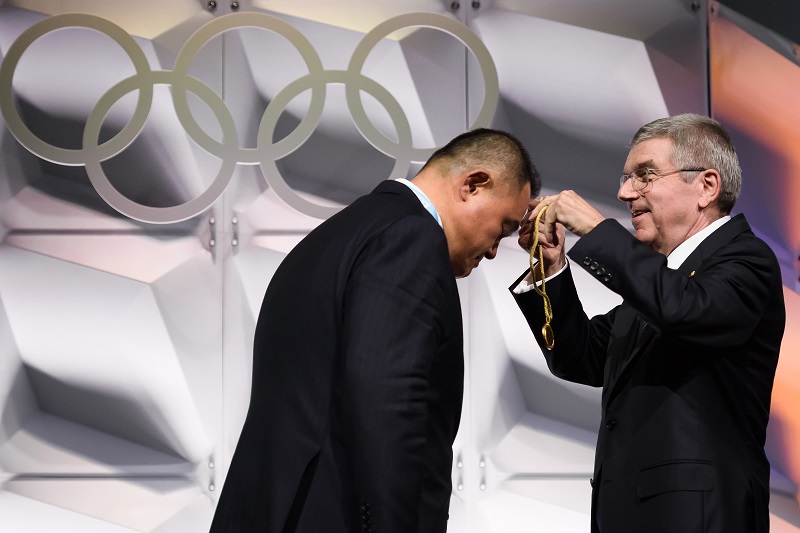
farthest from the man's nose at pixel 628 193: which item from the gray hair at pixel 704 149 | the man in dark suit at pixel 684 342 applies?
the gray hair at pixel 704 149

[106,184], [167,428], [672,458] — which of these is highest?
[106,184]

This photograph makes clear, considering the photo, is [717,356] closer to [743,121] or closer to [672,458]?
[672,458]

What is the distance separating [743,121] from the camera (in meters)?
3.88

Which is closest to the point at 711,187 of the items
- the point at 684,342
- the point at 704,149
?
the point at 704,149

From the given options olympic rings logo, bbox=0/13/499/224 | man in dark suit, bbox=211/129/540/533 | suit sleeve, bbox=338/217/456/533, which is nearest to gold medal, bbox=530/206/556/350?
man in dark suit, bbox=211/129/540/533

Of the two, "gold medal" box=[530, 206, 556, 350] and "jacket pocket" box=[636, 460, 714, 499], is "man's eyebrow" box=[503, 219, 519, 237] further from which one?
"jacket pocket" box=[636, 460, 714, 499]

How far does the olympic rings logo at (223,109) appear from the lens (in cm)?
381

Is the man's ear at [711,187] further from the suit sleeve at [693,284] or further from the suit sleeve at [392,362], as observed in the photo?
the suit sleeve at [392,362]

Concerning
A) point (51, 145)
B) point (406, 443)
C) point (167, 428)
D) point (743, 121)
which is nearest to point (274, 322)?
point (406, 443)

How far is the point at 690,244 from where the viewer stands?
236 centimetres

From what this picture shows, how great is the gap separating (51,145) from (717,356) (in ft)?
9.32

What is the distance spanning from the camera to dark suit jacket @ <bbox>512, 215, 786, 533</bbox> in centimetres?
213

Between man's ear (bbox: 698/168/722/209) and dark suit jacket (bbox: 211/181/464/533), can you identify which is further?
man's ear (bbox: 698/168/722/209)

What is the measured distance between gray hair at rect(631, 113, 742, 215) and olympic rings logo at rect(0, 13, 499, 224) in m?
1.48
